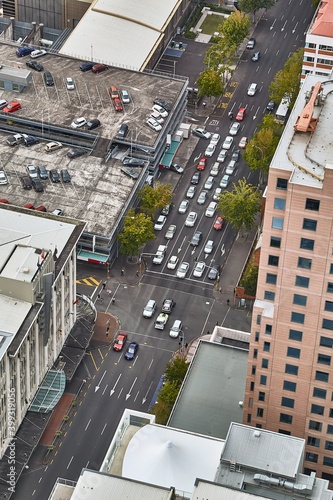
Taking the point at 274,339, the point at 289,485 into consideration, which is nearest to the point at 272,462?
the point at 289,485

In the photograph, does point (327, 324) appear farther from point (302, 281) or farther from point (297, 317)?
point (302, 281)

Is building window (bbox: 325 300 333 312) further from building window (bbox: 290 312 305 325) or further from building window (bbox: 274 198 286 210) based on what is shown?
building window (bbox: 274 198 286 210)

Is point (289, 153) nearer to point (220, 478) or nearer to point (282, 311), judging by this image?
point (282, 311)

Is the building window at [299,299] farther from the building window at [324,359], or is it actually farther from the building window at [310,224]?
the building window at [310,224]

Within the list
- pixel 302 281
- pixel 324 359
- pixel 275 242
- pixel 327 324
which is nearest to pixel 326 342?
pixel 324 359

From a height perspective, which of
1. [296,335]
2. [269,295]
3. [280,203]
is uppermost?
[280,203]

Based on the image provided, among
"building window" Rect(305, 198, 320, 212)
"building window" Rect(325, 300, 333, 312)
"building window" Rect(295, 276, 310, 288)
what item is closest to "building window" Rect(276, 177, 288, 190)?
"building window" Rect(305, 198, 320, 212)
